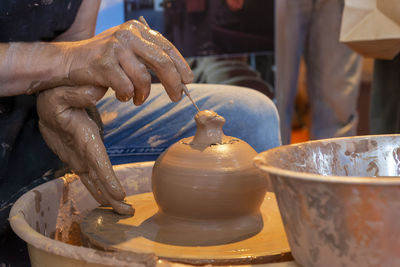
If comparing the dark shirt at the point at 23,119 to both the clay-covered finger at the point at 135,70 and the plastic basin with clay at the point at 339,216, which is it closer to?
the clay-covered finger at the point at 135,70

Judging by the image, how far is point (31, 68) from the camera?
1.03 meters

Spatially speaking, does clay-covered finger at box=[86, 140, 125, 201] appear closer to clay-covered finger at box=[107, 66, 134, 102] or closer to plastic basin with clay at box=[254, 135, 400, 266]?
clay-covered finger at box=[107, 66, 134, 102]

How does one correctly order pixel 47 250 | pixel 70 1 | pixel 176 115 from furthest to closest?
pixel 176 115, pixel 70 1, pixel 47 250

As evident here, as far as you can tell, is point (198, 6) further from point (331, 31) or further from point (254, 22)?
point (331, 31)

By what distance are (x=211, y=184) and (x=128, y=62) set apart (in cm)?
29

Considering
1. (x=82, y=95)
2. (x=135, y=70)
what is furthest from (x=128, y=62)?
(x=82, y=95)

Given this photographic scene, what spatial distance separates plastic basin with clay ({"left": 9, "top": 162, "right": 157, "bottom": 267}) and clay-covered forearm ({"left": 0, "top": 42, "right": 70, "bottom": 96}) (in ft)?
0.76

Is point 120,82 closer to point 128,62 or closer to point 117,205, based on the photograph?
point 128,62

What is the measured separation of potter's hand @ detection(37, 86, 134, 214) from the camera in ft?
3.32

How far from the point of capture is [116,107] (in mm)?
1496

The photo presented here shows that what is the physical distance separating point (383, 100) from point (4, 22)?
1897 millimetres

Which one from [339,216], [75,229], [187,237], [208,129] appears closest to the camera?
[339,216]

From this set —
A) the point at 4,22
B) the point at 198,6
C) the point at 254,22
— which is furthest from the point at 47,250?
the point at 254,22

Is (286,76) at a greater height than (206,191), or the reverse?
(206,191)
